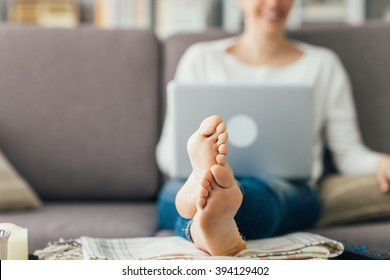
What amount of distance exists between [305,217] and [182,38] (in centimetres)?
68

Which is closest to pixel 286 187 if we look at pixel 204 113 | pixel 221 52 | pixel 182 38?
pixel 204 113

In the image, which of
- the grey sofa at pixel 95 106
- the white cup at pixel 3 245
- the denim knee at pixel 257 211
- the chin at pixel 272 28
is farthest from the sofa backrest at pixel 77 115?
the white cup at pixel 3 245

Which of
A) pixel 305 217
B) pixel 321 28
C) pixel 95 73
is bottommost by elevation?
pixel 305 217

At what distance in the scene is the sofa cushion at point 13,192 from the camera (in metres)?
1.40

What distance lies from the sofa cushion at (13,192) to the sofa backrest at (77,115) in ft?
0.34

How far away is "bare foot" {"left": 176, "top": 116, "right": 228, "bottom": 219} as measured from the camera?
0.84 m

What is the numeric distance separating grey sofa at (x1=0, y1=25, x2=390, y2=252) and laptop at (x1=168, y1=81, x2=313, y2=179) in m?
0.42

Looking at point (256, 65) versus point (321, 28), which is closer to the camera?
point (256, 65)

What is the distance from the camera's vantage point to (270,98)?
1214 mm

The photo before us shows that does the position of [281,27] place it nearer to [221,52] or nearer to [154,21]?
[221,52]

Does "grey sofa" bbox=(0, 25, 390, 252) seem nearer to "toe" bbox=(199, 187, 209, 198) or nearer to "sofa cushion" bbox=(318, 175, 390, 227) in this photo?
"sofa cushion" bbox=(318, 175, 390, 227)

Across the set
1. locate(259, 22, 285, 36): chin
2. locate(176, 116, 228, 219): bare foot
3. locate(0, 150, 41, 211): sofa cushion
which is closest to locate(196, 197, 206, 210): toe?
locate(176, 116, 228, 219): bare foot

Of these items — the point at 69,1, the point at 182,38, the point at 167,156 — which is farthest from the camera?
the point at 69,1

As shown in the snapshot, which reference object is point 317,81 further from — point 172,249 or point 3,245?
point 3,245
